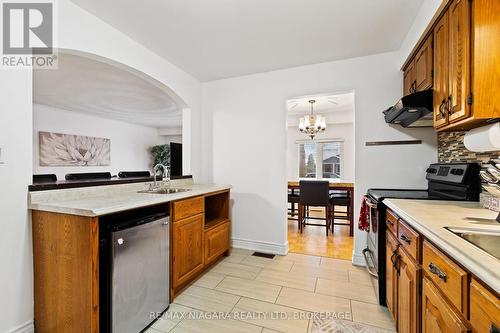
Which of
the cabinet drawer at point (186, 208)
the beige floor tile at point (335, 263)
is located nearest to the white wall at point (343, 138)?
the beige floor tile at point (335, 263)

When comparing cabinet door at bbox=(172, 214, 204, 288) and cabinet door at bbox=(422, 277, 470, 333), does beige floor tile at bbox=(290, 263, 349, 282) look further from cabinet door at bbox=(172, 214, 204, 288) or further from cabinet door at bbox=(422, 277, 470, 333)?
cabinet door at bbox=(422, 277, 470, 333)

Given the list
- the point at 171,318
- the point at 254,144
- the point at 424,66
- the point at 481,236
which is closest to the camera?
the point at 481,236

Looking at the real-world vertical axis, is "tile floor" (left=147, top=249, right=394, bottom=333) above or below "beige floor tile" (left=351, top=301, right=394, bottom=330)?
below

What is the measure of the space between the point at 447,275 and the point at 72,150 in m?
6.43

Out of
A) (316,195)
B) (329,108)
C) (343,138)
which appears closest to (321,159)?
(343,138)

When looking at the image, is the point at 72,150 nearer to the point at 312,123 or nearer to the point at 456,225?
the point at 312,123

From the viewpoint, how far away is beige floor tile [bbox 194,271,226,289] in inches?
87.0

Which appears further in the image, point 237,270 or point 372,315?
point 237,270

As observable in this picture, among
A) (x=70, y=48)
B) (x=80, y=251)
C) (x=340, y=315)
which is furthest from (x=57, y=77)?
(x=340, y=315)

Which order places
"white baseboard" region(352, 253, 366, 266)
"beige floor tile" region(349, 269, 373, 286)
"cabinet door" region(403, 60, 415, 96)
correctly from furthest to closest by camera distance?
"white baseboard" region(352, 253, 366, 266) < "beige floor tile" region(349, 269, 373, 286) < "cabinet door" region(403, 60, 415, 96)

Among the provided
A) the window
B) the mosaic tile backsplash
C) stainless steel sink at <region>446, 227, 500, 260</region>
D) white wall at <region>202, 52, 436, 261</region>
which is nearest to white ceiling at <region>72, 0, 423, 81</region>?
white wall at <region>202, 52, 436, 261</region>

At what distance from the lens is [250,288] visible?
7.09 ft

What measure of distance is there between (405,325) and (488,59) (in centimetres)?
150

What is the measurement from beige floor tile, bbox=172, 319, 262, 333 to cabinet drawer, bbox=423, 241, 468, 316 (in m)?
1.18
